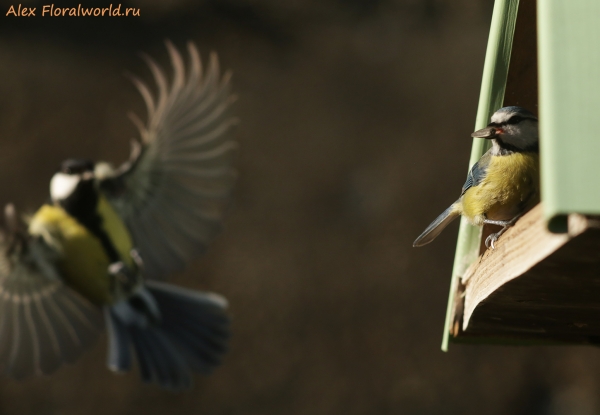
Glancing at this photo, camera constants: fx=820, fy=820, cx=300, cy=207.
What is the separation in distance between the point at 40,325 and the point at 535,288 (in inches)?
96.8

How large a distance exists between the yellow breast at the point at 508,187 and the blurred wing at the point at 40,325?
2010 millimetres

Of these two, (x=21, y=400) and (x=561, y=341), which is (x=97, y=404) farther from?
(x=561, y=341)

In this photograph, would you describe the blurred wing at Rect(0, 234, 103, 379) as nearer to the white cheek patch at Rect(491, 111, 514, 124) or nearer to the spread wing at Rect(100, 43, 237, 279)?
the spread wing at Rect(100, 43, 237, 279)

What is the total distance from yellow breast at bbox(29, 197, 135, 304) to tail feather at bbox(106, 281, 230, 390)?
617 millimetres

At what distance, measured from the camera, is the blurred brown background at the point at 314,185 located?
4062mm

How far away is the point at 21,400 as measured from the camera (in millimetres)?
4012

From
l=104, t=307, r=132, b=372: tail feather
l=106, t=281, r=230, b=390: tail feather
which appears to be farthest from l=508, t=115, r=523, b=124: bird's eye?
l=106, t=281, r=230, b=390: tail feather

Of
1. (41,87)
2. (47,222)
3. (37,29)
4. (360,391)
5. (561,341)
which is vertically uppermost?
(37,29)

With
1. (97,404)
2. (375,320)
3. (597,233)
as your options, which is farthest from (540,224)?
(97,404)

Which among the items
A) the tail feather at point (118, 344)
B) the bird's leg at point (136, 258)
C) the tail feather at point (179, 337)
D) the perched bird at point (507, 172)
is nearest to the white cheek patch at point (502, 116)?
the perched bird at point (507, 172)

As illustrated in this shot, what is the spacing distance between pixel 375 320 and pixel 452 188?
30.2 inches

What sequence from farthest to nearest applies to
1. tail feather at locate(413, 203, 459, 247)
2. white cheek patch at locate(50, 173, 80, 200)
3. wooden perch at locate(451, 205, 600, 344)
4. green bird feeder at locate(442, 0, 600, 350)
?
white cheek patch at locate(50, 173, 80, 200), tail feather at locate(413, 203, 459, 247), wooden perch at locate(451, 205, 600, 344), green bird feeder at locate(442, 0, 600, 350)

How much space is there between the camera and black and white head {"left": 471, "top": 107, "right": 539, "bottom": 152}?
1412 millimetres

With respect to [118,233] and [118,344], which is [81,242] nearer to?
[118,233]
